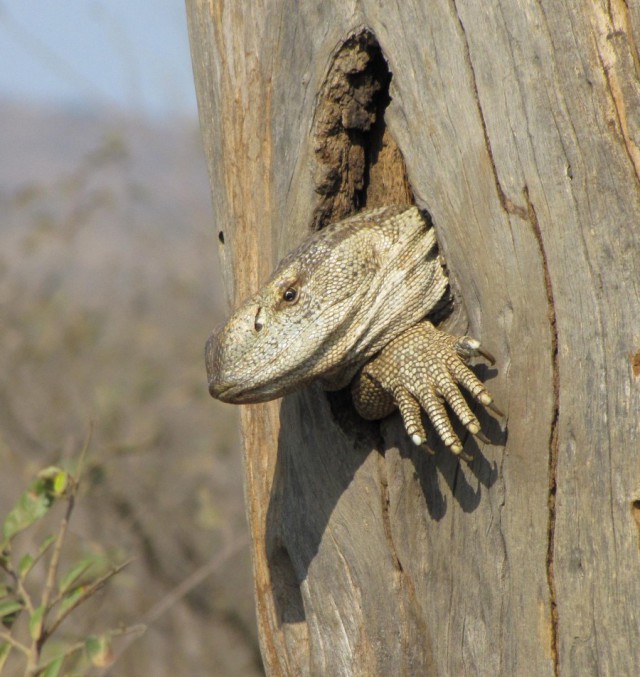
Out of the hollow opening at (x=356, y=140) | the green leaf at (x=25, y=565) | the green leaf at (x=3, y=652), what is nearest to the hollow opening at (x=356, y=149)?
the hollow opening at (x=356, y=140)

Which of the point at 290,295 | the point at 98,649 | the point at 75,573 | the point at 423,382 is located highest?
the point at 290,295

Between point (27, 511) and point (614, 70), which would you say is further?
point (27, 511)

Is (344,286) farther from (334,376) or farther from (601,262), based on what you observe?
(601,262)

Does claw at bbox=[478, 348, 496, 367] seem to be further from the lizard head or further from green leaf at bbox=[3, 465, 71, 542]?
green leaf at bbox=[3, 465, 71, 542]

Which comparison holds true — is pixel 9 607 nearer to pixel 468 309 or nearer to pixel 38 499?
pixel 38 499

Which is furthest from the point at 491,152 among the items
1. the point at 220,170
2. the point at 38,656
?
the point at 38,656

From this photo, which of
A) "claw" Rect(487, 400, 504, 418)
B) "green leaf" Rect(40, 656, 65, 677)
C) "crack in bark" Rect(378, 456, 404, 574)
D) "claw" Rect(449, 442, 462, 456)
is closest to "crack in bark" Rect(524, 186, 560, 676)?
"claw" Rect(487, 400, 504, 418)

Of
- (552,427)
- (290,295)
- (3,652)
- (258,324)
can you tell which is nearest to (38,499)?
(3,652)

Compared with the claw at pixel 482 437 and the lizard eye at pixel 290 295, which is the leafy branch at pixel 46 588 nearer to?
the lizard eye at pixel 290 295
